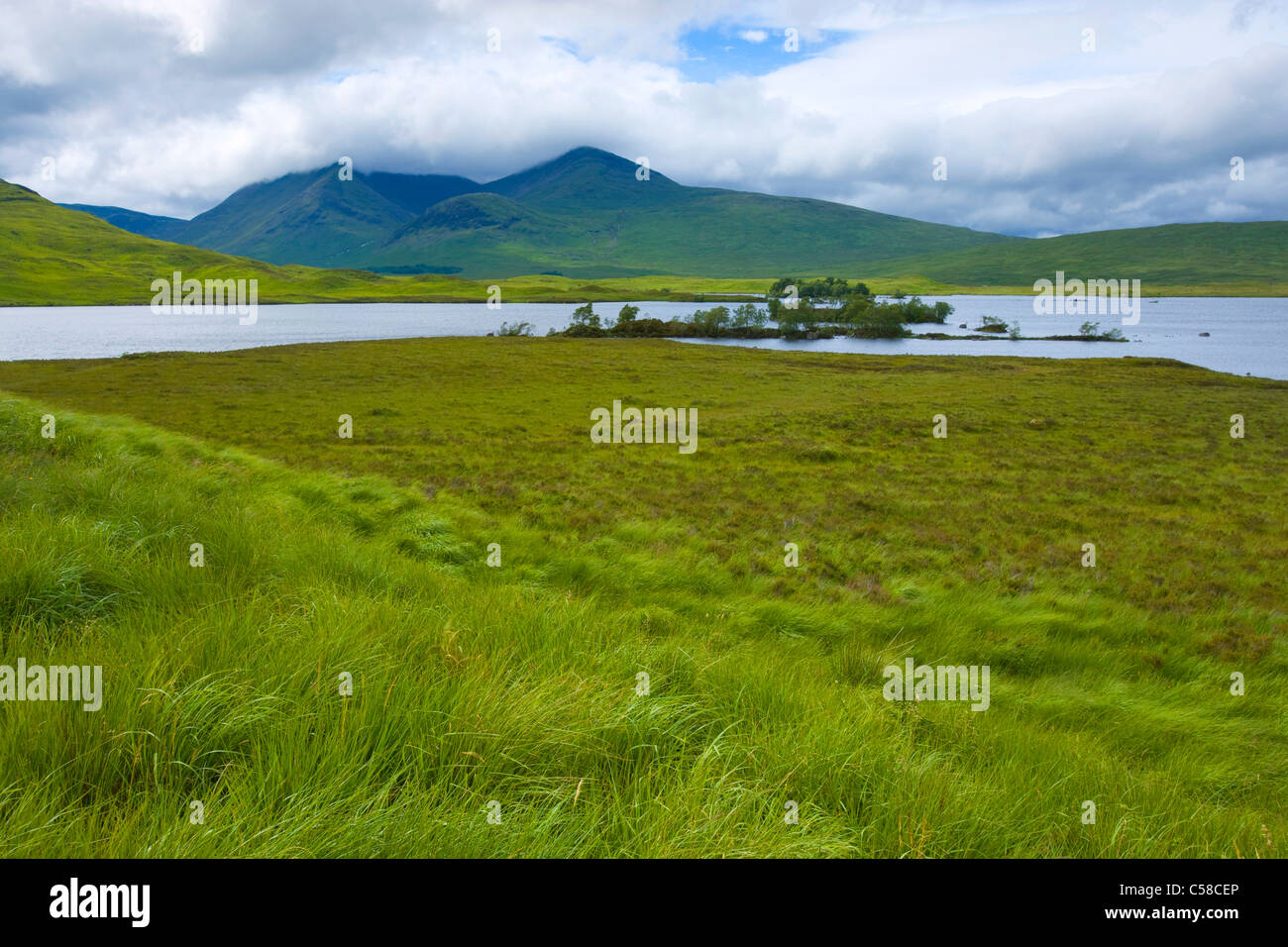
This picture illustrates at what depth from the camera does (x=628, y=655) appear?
16.9 ft

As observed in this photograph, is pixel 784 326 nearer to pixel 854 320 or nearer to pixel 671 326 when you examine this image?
pixel 854 320

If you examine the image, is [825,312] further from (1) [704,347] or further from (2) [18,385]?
(2) [18,385]

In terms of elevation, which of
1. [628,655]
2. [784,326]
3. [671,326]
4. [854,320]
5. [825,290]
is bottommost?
[628,655]

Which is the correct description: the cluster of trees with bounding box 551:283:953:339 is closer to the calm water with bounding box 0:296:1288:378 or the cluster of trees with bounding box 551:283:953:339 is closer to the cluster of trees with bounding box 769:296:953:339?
the cluster of trees with bounding box 769:296:953:339

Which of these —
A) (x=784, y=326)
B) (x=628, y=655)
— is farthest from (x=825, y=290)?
(x=628, y=655)

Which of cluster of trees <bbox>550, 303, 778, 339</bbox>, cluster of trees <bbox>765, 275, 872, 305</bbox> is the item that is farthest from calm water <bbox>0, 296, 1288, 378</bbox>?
cluster of trees <bbox>765, 275, 872, 305</bbox>

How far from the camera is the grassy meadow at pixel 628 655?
10.2 feet

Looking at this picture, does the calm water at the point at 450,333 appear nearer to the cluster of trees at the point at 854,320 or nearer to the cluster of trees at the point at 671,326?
the cluster of trees at the point at 854,320

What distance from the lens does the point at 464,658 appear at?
4.39 m

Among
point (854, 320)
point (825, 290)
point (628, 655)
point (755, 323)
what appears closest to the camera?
point (628, 655)

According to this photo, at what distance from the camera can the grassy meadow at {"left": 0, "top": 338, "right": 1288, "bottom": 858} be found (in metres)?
3.10

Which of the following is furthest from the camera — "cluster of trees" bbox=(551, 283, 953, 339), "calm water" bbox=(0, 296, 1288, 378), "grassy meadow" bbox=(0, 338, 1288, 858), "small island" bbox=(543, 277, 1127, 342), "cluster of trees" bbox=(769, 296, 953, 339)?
"cluster of trees" bbox=(769, 296, 953, 339)

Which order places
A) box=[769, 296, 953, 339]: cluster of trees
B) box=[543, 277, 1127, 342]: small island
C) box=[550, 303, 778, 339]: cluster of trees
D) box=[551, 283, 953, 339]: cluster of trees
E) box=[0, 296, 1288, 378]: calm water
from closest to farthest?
box=[0, 296, 1288, 378]: calm water, box=[550, 303, 778, 339]: cluster of trees, box=[543, 277, 1127, 342]: small island, box=[551, 283, 953, 339]: cluster of trees, box=[769, 296, 953, 339]: cluster of trees
